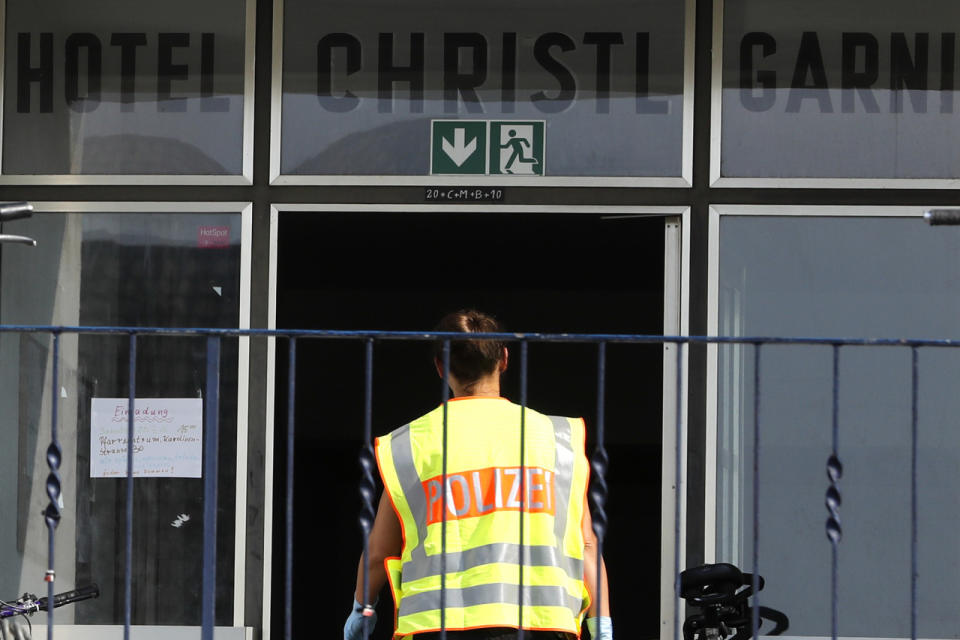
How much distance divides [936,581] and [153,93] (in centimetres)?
423

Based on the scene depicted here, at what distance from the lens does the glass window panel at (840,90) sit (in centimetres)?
621

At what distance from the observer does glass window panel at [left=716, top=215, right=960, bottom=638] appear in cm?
600

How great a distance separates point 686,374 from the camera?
614 cm

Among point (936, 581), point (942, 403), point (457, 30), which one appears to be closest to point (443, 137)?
point (457, 30)

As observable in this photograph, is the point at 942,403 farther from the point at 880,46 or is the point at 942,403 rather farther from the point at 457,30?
the point at 457,30

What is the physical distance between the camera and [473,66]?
20.9ft

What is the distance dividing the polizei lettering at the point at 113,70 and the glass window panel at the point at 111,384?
0.57m

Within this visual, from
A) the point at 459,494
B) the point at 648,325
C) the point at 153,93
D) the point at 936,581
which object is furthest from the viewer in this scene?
the point at 648,325

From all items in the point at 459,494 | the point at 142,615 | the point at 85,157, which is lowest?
the point at 142,615

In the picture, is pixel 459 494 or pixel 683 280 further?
pixel 683 280

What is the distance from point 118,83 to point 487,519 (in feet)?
11.9

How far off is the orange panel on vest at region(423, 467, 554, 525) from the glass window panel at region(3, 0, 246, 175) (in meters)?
3.14

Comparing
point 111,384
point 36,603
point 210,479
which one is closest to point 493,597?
point 210,479

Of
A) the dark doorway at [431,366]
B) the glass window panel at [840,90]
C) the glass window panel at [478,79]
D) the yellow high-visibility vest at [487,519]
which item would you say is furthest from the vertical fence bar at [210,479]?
the dark doorway at [431,366]
